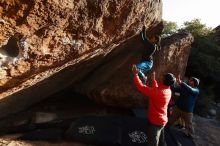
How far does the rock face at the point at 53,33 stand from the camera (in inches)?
203

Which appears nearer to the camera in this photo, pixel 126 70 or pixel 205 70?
pixel 126 70

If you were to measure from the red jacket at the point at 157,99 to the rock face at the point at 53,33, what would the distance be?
1652 mm

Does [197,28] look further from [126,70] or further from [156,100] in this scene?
[156,100]

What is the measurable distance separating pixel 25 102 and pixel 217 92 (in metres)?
10.7

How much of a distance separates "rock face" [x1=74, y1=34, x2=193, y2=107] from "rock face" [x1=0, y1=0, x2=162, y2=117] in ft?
4.18

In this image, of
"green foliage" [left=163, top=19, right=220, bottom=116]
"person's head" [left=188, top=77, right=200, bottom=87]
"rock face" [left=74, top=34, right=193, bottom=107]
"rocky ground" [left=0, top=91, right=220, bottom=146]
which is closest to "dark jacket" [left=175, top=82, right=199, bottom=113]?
"person's head" [left=188, top=77, right=200, bottom=87]

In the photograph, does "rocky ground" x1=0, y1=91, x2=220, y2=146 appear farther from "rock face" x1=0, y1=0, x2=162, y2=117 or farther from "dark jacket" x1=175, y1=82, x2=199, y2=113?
"dark jacket" x1=175, y1=82, x2=199, y2=113

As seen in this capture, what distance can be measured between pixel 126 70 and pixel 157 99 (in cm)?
351

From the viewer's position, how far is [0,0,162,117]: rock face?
17.0ft

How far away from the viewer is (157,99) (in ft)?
20.0

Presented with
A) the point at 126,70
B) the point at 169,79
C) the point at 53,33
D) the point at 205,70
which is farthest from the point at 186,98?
the point at 205,70

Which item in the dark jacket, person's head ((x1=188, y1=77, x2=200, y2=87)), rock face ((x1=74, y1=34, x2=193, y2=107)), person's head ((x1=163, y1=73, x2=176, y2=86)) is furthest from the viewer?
Result: rock face ((x1=74, y1=34, x2=193, y2=107))

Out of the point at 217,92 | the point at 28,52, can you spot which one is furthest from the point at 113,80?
the point at 217,92

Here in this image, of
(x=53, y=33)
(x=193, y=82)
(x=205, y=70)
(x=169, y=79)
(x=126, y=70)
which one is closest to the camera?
(x=53, y=33)
